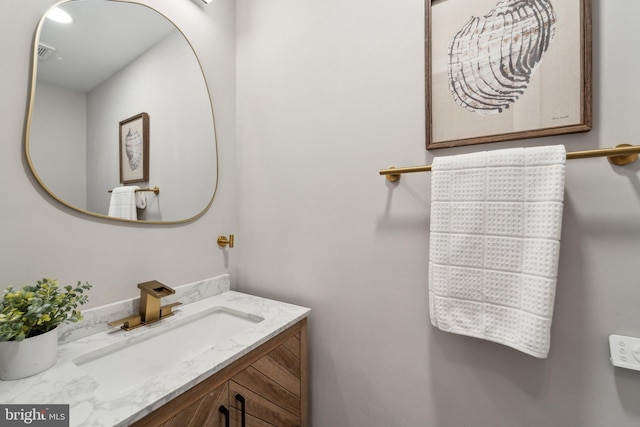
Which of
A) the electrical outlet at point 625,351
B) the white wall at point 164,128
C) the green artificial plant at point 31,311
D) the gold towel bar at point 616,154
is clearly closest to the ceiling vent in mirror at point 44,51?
the white wall at point 164,128

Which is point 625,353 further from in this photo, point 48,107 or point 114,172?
point 48,107

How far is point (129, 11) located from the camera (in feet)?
3.39

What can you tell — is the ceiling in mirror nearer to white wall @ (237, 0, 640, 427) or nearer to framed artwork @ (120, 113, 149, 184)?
framed artwork @ (120, 113, 149, 184)

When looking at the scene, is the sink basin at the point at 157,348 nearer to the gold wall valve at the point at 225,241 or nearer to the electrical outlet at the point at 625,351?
the gold wall valve at the point at 225,241

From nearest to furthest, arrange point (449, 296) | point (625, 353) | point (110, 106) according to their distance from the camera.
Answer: point (625, 353) < point (449, 296) < point (110, 106)

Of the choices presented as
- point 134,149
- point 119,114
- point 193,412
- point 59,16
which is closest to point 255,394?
point 193,412

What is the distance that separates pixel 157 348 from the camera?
3.14 feet

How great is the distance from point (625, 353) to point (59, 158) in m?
1.72

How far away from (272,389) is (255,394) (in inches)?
3.4

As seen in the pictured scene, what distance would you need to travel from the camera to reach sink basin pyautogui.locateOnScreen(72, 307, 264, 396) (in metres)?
0.82

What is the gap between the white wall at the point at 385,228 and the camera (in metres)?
0.71

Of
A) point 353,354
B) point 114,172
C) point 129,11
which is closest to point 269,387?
point 353,354

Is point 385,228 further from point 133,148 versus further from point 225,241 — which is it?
point 133,148

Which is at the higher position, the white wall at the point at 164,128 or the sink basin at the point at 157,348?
the white wall at the point at 164,128
